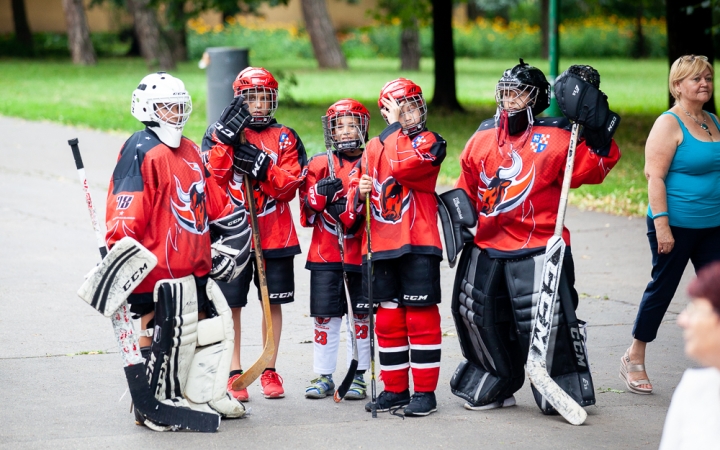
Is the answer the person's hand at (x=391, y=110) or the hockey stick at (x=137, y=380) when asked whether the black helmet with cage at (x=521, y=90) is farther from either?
the hockey stick at (x=137, y=380)

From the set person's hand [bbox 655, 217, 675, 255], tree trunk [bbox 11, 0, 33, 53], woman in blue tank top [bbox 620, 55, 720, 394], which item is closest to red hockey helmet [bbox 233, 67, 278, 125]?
woman in blue tank top [bbox 620, 55, 720, 394]

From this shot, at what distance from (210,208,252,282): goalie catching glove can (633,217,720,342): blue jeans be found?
2.34 m

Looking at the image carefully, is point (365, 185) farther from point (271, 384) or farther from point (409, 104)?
point (271, 384)

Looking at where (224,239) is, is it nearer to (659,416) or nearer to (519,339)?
(519,339)

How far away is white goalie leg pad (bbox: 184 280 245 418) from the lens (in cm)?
502

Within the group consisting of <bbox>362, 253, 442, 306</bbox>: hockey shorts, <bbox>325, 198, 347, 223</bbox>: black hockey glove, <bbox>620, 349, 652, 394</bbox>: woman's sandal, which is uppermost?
<bbox>325, 198, 347, 223</bbox>: black hockey glove

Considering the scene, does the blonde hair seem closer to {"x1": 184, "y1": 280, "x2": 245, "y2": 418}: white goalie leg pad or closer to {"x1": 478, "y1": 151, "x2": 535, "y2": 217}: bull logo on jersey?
{"x1": 478, "y1": 151, "x2": 535, "y2": 217}: bull logo on jersey

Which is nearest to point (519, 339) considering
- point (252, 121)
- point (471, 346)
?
point (471, 346)

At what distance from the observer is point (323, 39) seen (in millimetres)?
39156

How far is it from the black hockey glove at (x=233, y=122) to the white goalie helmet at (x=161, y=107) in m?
0.40

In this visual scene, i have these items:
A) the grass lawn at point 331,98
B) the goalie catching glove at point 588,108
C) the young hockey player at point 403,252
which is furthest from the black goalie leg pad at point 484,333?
the grass lawn at point 331,98

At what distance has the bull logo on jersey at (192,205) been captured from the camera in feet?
16.0

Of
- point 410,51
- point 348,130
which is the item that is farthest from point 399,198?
point 410,51

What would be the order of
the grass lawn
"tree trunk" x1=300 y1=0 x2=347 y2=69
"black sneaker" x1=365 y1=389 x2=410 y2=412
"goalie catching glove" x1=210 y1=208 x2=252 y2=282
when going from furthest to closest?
"tree trunk" x1=300 y1=0 x2=347 y2=69
the grass lawn
"black sneaker" x1=365 y1=389 x2=410 y2=412
"goalie catching glove" x1=210 y1=208 x2=252 y2=282
